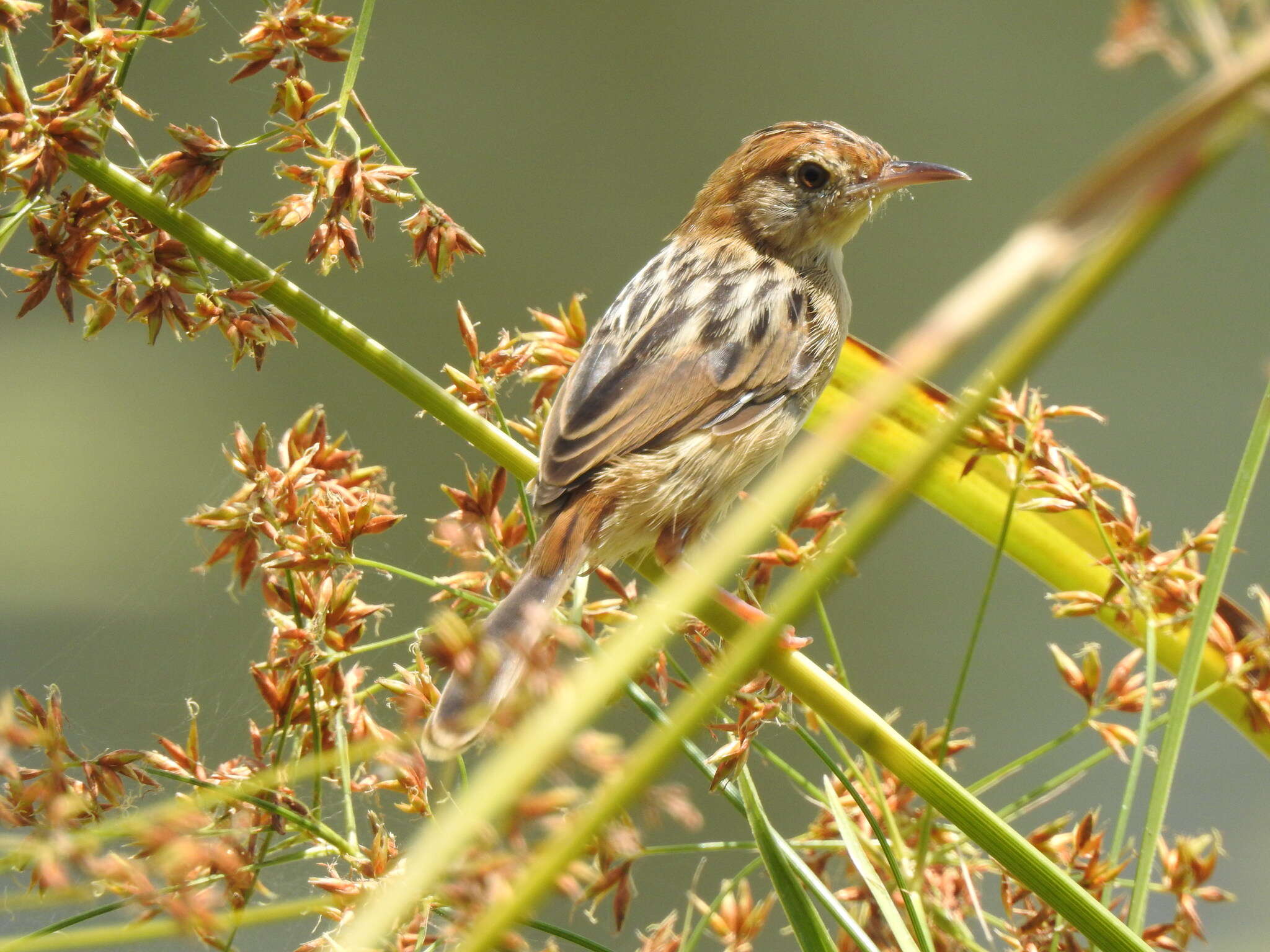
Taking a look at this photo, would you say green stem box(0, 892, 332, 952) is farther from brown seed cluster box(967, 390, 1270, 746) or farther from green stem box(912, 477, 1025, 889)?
brown seed cluster box(967, 390, 1270, 746)

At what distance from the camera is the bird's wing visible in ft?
6.82

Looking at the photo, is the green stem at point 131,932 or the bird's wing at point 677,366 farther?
the bird's wing at point 677,366

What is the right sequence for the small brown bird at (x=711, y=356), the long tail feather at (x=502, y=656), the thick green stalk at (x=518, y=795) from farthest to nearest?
the small brown bird at (x=711, y=356) → the long tail feather at (x=502, y=656) → the thick green stalk at (x=518, y=795)

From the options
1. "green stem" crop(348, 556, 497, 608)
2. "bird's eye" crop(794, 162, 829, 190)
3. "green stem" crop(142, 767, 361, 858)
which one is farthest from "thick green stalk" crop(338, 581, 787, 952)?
"bird's eye" crop(794, 162, 829, 190)

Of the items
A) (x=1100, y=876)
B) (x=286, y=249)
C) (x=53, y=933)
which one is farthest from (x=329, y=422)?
(x=1100, y=876)

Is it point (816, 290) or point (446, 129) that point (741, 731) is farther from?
point (446, 129)

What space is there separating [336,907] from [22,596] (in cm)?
201

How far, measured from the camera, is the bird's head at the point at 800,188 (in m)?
2.59

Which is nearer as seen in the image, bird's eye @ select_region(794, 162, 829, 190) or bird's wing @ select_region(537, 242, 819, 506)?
bird's wing @ select_region(537, 242, 819, 506)

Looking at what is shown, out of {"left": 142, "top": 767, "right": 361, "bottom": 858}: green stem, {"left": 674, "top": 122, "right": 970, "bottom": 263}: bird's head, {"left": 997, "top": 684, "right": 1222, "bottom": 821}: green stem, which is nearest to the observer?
{"left": 142, "top": 767, "right": 361, "bottom": 858}: green stem

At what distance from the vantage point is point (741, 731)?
133 cm

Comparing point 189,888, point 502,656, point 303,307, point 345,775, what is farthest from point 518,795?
point 303,307

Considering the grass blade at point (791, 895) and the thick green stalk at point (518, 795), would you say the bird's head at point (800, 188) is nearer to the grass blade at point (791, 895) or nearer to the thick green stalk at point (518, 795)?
the grass blade at point (791, 895)

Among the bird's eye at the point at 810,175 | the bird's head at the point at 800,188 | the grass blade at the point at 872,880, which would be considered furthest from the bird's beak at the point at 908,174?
the grass blade at the point at 872,880
